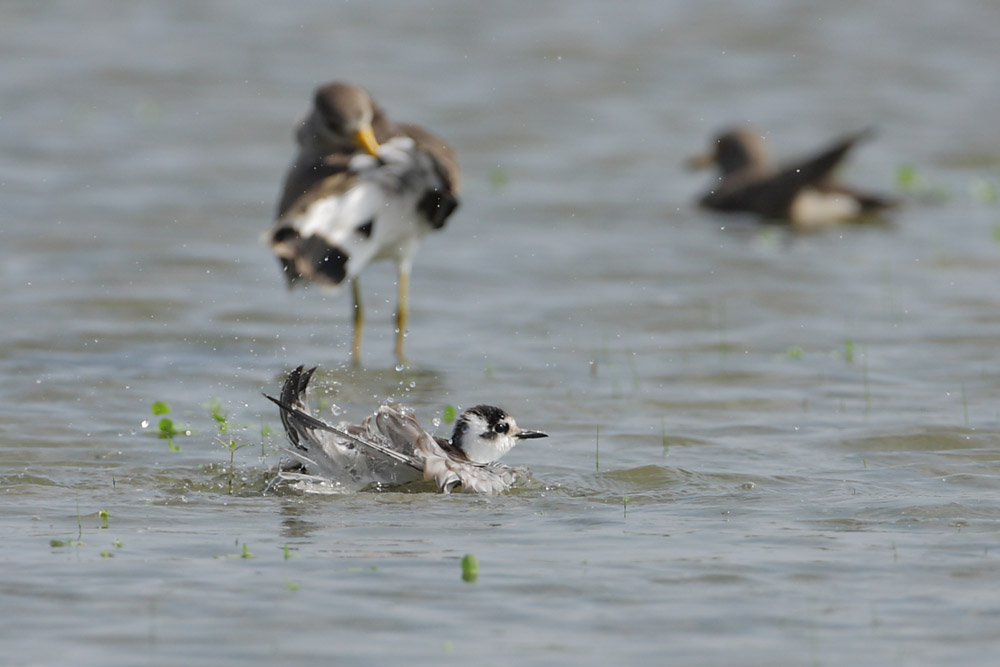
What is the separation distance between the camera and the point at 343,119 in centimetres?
977

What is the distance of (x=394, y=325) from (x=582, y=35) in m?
12.2

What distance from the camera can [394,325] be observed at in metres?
10.7

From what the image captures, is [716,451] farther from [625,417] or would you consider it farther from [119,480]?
[119,480]

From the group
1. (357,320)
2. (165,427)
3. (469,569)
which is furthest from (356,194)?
(469,569)

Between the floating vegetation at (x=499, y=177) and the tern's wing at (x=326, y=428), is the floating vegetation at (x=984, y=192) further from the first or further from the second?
the tern's wing at (x=326, y=428)

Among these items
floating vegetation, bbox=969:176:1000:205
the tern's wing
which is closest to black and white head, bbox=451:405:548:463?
the tern's wing

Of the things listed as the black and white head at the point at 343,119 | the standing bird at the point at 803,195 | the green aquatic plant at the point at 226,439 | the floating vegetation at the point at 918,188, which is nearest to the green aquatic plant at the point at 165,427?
the green aquatic plant at the point at 226,439

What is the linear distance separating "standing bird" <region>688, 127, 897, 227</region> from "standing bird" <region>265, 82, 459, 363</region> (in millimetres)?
6182

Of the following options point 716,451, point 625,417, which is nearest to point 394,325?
point 625,417

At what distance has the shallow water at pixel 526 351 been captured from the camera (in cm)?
499

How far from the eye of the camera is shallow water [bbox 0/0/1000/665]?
499cm

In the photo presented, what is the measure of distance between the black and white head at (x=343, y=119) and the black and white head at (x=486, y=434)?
123 inches

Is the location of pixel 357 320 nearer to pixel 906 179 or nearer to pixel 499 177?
pixel 499 177

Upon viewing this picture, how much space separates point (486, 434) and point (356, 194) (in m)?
2.83
